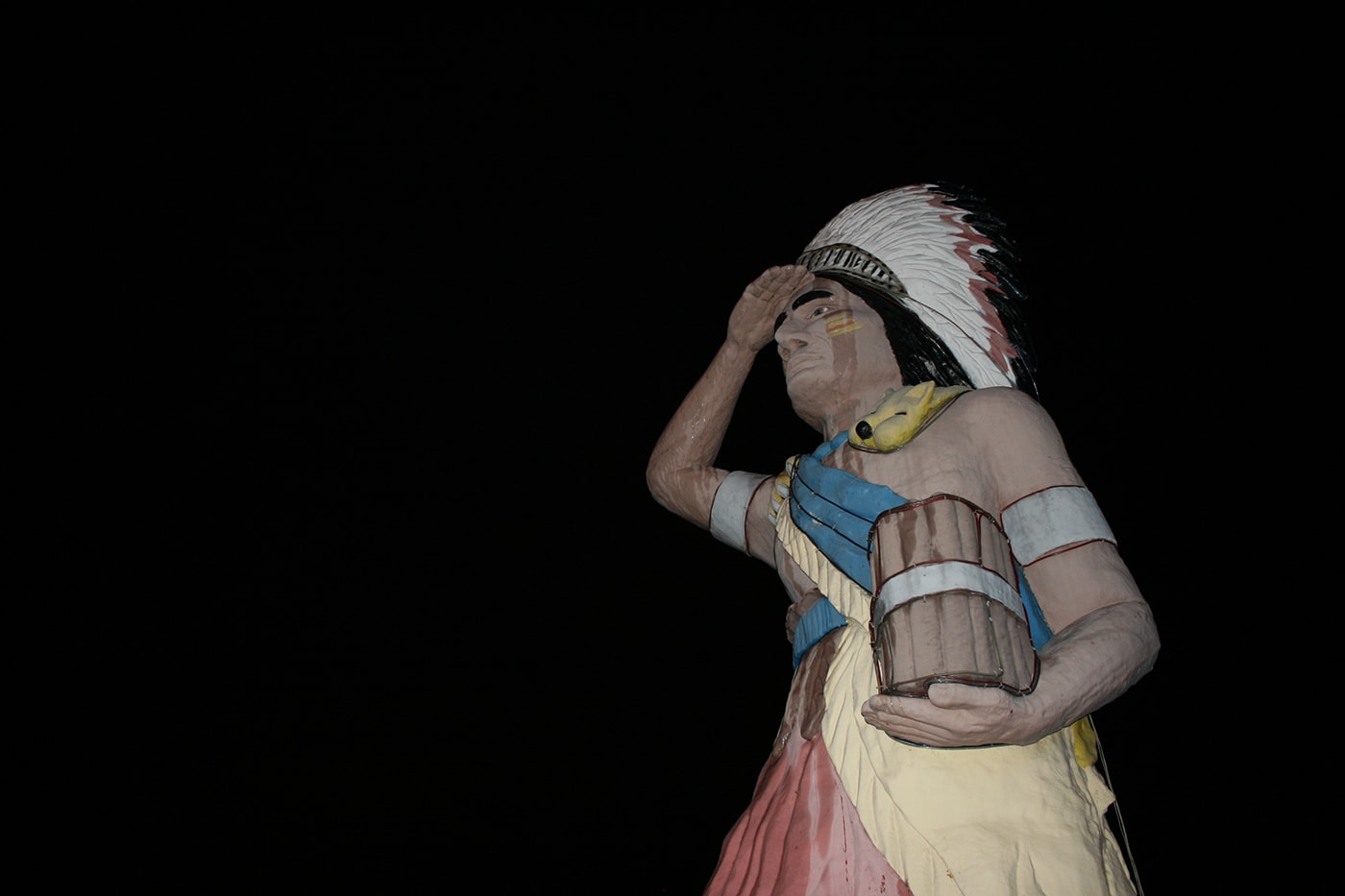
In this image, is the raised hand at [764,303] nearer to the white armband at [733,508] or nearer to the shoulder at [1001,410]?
the white armband at [733,508]

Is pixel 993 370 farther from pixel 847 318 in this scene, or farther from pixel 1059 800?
pixel 1059 800

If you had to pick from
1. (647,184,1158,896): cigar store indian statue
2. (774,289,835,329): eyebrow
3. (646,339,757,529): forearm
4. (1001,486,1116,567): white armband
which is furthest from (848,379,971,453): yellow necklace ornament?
(646,339,757,529): forearm

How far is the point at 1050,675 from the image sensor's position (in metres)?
1.31

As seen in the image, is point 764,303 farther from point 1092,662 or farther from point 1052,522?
point 1092,662

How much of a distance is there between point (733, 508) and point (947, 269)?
582mm

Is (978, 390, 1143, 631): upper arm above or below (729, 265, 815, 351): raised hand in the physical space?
below

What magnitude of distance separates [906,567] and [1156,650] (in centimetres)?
34

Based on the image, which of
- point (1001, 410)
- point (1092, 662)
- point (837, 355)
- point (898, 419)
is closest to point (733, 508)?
point (837, 355)

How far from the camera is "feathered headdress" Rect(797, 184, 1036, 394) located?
75.9 inches

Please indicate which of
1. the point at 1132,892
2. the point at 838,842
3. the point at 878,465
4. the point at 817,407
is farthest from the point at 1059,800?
the point at 817,407

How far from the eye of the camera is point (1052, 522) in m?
1.51

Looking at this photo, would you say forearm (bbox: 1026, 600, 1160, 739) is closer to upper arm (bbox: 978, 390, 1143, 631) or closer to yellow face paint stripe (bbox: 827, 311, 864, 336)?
upper arm (bbox: 978, 390, 1143, 631)

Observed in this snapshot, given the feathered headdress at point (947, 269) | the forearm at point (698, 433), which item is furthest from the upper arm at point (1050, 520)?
the forearm at point (698, 433)

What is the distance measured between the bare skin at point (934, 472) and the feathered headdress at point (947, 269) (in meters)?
0.07
